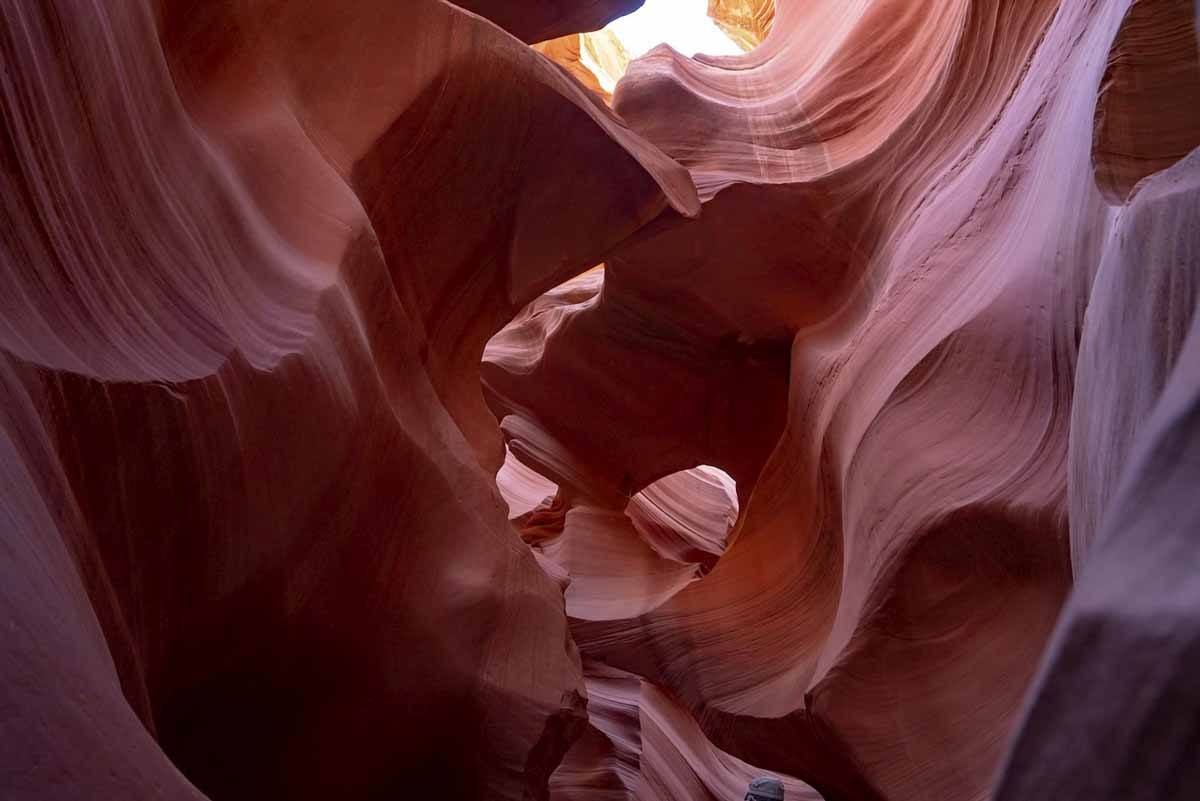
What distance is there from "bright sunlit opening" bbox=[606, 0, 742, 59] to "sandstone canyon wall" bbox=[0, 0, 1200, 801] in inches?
211

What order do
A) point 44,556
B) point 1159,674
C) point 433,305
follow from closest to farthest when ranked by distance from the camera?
1. point 1159,674
2. point 44,556
3. point 433,305

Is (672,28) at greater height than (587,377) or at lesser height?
greater

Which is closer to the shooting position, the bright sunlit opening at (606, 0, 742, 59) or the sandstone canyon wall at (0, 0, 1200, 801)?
the sandstone canyon wall at (0, 0, 1200, 801)

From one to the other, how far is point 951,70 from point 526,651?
219cm

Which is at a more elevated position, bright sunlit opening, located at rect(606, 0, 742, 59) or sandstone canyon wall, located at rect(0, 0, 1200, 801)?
bright sunlit opening, located at rect(606, 0, 742, 59)

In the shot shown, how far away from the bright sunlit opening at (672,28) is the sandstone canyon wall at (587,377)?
5.35 m

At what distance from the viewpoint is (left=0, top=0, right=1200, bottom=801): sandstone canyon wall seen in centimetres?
118

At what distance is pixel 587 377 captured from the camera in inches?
190

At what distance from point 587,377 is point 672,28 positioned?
610 centimetres

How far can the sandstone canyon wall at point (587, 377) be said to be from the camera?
1.18 metres

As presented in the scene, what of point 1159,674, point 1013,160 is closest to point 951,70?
point 1013,160

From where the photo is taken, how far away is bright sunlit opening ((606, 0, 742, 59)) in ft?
31.7

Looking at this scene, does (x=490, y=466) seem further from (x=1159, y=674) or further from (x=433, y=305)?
(x=1159, y=674)

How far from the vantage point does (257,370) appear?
1.90 m
